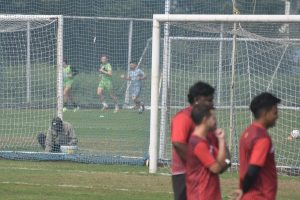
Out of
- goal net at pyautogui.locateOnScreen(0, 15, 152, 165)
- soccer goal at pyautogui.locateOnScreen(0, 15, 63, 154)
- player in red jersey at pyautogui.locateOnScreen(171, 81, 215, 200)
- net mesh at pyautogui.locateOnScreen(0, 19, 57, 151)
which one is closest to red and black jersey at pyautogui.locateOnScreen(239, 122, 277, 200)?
player in red jersey at pyautogui.locateOnScreen(171, 81, 215, 200)

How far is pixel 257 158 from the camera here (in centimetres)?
859

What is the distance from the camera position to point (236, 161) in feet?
57.9

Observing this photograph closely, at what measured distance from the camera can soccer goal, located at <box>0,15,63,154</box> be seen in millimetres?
21344

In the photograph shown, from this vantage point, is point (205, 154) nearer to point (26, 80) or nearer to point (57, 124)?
point (57, 124)

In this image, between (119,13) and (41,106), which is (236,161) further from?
(119,13)

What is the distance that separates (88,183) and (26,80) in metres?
8.18

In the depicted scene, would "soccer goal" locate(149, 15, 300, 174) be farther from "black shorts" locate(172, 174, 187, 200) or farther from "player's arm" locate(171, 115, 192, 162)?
"player's arm" locate(171, 115, 192, 162)

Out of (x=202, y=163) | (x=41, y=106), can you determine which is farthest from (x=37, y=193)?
(x=41, y=106)

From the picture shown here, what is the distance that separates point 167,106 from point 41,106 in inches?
207

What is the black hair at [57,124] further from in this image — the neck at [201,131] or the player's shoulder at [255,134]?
the player's shoulder at [255,134]

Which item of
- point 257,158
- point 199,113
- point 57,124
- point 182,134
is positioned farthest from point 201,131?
point 57,124

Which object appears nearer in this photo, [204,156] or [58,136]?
[204,156]

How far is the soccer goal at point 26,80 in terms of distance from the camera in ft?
70.0

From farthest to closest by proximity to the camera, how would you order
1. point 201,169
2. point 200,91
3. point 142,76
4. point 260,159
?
point 142,76
point 200,91
point 201,169
point 260,159
